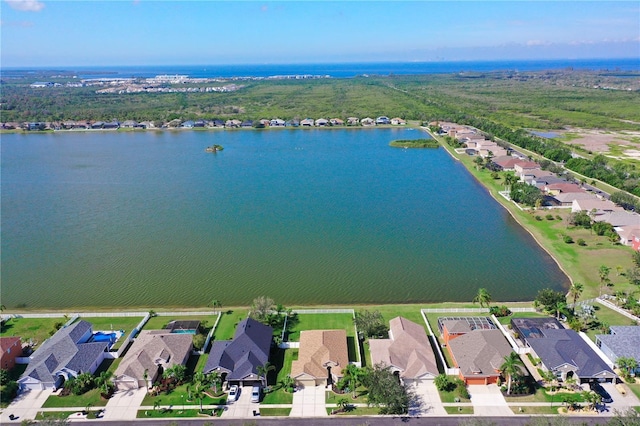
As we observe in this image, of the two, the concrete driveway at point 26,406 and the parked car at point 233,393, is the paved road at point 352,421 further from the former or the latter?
the parked car at point 233,393

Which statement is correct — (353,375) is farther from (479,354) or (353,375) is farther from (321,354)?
(479,354)

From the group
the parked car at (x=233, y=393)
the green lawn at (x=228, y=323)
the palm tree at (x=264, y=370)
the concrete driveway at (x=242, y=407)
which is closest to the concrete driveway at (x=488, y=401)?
the palm tree at (x=264, y=370)

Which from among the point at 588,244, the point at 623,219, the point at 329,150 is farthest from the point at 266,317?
the point at 329,150

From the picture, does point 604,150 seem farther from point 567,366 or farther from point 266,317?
point 266,317

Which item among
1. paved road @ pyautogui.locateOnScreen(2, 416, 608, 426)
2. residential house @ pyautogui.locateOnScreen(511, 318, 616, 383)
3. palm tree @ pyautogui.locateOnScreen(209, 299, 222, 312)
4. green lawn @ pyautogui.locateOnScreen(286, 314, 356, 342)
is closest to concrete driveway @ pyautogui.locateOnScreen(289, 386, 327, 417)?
paved road @ pyautogui.locateOnScreen(2, 416, 608, 426)

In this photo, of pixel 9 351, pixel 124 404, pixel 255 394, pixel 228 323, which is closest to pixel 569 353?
pixel 255 394

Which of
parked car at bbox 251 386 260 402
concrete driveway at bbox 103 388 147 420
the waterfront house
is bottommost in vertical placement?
concrete driveway at bbox 103 388 147 420

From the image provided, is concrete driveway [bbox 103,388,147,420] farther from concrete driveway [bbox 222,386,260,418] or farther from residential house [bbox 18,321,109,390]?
concrete driveway [bbox 222,386,260,418]
